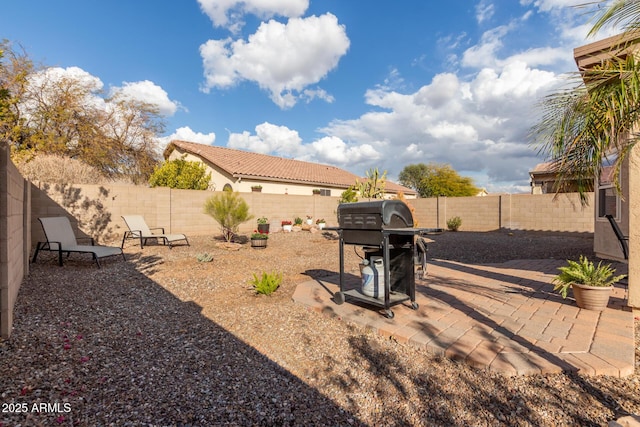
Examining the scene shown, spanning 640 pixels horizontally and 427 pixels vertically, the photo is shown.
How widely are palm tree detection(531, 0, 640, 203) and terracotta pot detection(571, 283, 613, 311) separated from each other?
1175mm

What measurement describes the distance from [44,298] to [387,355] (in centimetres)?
508

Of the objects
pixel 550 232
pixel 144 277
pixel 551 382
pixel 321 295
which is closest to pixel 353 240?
pixel 321 295

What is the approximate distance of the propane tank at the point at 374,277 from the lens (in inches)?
163

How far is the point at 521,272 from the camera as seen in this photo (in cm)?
648

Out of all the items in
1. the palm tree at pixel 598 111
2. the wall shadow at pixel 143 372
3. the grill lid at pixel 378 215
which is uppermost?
the palm tree at pixel 598 111

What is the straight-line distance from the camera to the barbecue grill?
370 cm

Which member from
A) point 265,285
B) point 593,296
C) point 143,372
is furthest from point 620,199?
point 143,372

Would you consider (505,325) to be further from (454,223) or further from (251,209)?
(454,223)

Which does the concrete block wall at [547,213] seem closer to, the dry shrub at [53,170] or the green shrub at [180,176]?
the green shrub at [180,176]

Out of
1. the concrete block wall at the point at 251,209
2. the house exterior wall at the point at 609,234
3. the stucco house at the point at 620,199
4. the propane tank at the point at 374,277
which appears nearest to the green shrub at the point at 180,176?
the concrete block wall at the point at 251,209

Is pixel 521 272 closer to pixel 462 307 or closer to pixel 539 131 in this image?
pixel 462 307

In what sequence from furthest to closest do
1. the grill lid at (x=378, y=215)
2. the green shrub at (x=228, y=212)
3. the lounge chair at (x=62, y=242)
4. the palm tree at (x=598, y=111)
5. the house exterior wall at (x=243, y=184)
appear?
the house exterior wall at (x=243, y=184) < the green shrub at (x=228, y=212) < the lounge chair at (x=62, y=242) < the grill lid at (x=378, y=215) < the palm tree at (x=598, y=111)

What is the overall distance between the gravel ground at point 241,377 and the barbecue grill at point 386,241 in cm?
61

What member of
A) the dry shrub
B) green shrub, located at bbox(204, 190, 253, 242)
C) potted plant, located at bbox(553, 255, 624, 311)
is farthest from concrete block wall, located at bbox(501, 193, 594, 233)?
the dry shrub
